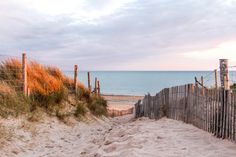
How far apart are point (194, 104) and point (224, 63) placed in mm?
4009

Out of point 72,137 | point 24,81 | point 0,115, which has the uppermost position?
point 24,81

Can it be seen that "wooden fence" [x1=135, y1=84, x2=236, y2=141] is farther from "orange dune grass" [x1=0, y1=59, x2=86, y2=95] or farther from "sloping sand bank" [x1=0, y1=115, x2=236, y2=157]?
"orange dune grass" [x1=0, y1=59, x2=86, y2=95]

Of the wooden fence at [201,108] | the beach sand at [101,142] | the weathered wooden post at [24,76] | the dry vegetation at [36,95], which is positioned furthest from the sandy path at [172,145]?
the weathered wooden post at [24,76]

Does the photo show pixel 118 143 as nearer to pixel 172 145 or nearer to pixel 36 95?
pixel 172 145

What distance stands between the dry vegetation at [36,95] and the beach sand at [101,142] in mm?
422

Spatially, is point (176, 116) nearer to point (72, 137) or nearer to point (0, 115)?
point (72, 137)

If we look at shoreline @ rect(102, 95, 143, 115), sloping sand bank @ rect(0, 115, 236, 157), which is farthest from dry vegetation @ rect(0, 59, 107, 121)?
shoreline @ rect(102, 95, 143, 115)

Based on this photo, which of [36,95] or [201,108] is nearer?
[201,108]

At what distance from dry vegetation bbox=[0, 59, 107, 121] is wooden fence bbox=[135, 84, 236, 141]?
117 inches

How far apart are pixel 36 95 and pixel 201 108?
5230 millimetres

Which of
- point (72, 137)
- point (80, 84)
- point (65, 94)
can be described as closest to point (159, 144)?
point (72, 137)

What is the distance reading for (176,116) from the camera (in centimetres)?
1133

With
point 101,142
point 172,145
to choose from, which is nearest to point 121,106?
point 101,142

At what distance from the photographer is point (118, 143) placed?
7.52 metres
